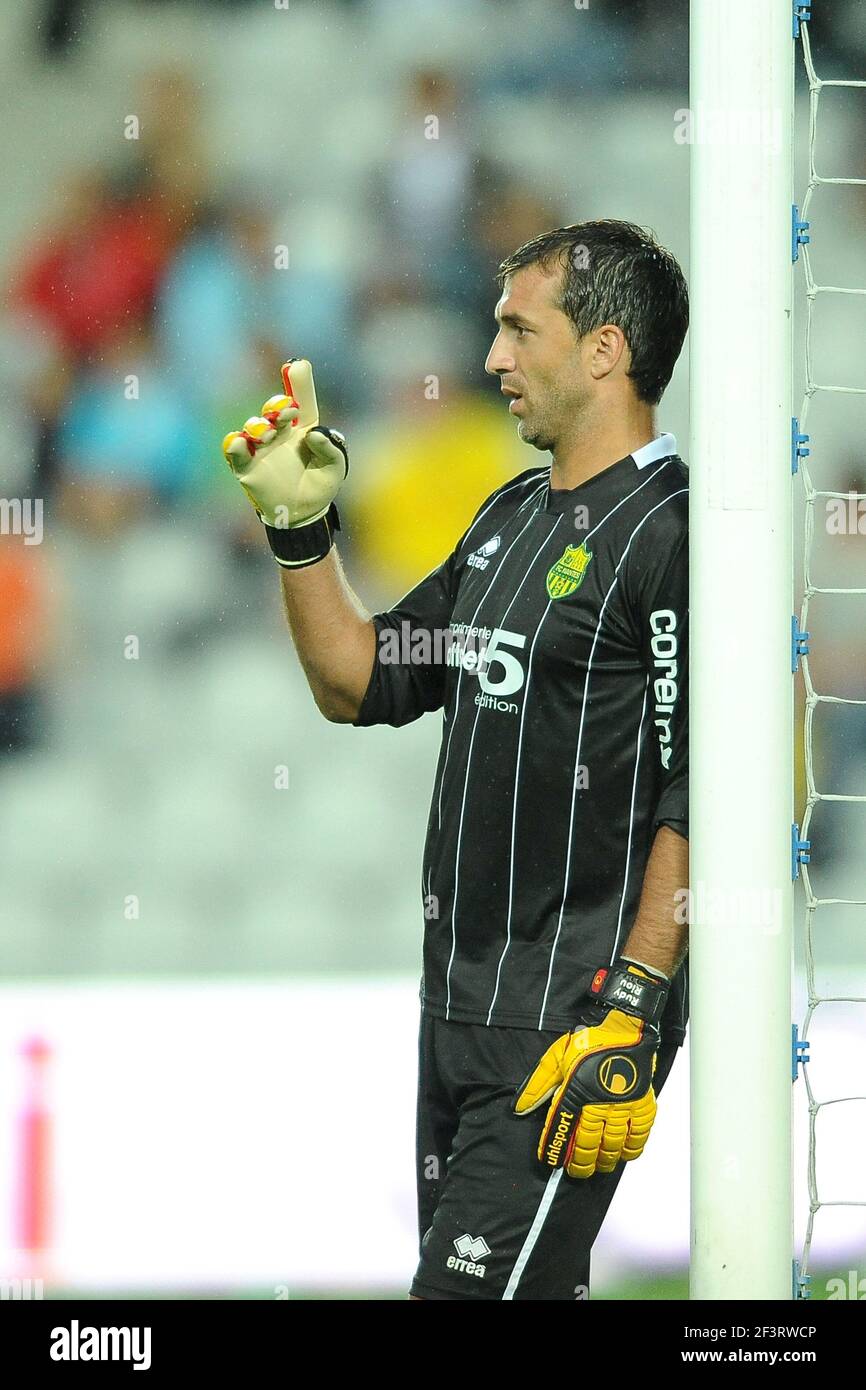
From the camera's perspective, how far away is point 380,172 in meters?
3.65

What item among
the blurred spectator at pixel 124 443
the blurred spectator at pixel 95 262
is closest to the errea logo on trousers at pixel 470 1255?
the blurred spectator at pixel 124 443

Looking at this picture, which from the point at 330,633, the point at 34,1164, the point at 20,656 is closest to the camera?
the point at 330,633

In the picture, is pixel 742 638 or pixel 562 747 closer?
pixel 742 638

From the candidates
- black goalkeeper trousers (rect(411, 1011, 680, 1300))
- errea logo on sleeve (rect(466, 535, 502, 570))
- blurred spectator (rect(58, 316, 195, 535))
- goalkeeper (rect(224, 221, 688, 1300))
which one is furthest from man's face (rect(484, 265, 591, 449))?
blurred spectator (rect(58, 316, 195, 535))

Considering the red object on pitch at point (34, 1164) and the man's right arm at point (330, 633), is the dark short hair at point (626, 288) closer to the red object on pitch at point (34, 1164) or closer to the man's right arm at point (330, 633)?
the man's right arm at point (330, 633)

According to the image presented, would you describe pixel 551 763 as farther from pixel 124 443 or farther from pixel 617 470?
pixel 124 443

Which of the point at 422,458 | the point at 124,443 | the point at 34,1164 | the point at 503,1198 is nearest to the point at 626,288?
the point at 503,1198

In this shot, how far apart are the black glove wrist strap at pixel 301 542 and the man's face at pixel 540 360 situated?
210 millimetres

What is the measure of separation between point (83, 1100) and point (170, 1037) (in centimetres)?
20

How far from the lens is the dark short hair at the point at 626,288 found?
1647 mm

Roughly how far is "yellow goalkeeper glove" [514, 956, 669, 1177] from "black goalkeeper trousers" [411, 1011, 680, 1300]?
51 mm

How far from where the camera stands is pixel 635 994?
149 centimetres

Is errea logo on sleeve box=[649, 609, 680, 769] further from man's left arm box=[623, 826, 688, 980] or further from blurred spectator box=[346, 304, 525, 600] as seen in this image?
blurred spectator box=[346, 304, 525, 600]

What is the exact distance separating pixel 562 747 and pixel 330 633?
274 mm
